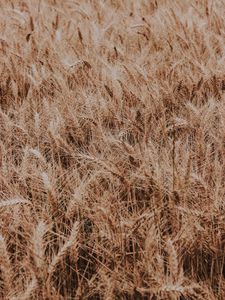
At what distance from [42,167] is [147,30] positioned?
54.3 inches

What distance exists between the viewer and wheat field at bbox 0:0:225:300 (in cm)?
→ 108

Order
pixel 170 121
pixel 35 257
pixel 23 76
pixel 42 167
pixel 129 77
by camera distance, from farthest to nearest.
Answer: pixel 23 76, pixel 129 77, pixel 170 121, pixel 42 167, pixel 35 257

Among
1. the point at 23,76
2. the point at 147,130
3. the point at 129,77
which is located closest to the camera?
the point at 147,130

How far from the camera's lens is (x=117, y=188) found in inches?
51.3

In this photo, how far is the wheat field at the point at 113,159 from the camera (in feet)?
3.56

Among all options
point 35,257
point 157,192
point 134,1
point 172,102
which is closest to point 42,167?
point 157,192

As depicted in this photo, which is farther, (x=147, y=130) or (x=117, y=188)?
(x=147, y=130)

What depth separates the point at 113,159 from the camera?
4.60 ft

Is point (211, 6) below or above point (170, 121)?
above

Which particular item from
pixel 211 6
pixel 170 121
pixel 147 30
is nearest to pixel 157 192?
pixel 170 121

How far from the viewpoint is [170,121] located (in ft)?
5.70

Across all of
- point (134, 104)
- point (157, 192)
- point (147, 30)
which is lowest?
point (157, 192)

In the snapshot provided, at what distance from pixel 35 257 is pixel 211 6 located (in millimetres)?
2152

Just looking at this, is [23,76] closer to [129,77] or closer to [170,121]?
[129,77]
